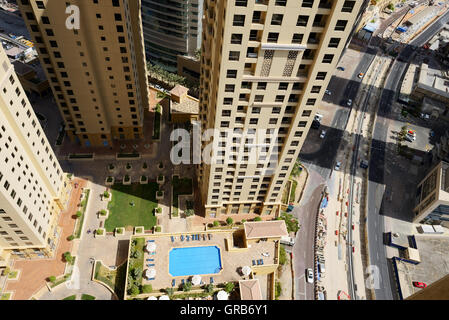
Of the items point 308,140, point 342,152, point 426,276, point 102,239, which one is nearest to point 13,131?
point 102,239

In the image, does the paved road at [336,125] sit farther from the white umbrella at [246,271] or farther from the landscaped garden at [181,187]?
the white umbrella at [246,271]

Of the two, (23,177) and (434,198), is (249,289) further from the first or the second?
(434,198)

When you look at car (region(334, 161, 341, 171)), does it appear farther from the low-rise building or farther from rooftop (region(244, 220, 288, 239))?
rooftop (region(244, 220, 288, 239))

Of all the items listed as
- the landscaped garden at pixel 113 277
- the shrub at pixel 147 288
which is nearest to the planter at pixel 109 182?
the landscaped garden at pixel 113 277

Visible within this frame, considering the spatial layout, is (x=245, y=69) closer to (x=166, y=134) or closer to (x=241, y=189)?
(x=241, y=189)

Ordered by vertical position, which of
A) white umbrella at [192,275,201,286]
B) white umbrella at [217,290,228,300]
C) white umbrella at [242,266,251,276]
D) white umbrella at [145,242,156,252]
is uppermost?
white umbrella at [145,242,156,252]

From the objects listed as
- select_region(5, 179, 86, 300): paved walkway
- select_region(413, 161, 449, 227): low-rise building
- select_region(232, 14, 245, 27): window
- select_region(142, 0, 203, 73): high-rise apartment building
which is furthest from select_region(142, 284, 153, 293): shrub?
select_region(142, 0, 203, 73): high-rise apartment building

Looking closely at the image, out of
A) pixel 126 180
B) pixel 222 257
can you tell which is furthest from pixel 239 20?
pixel 126 180
